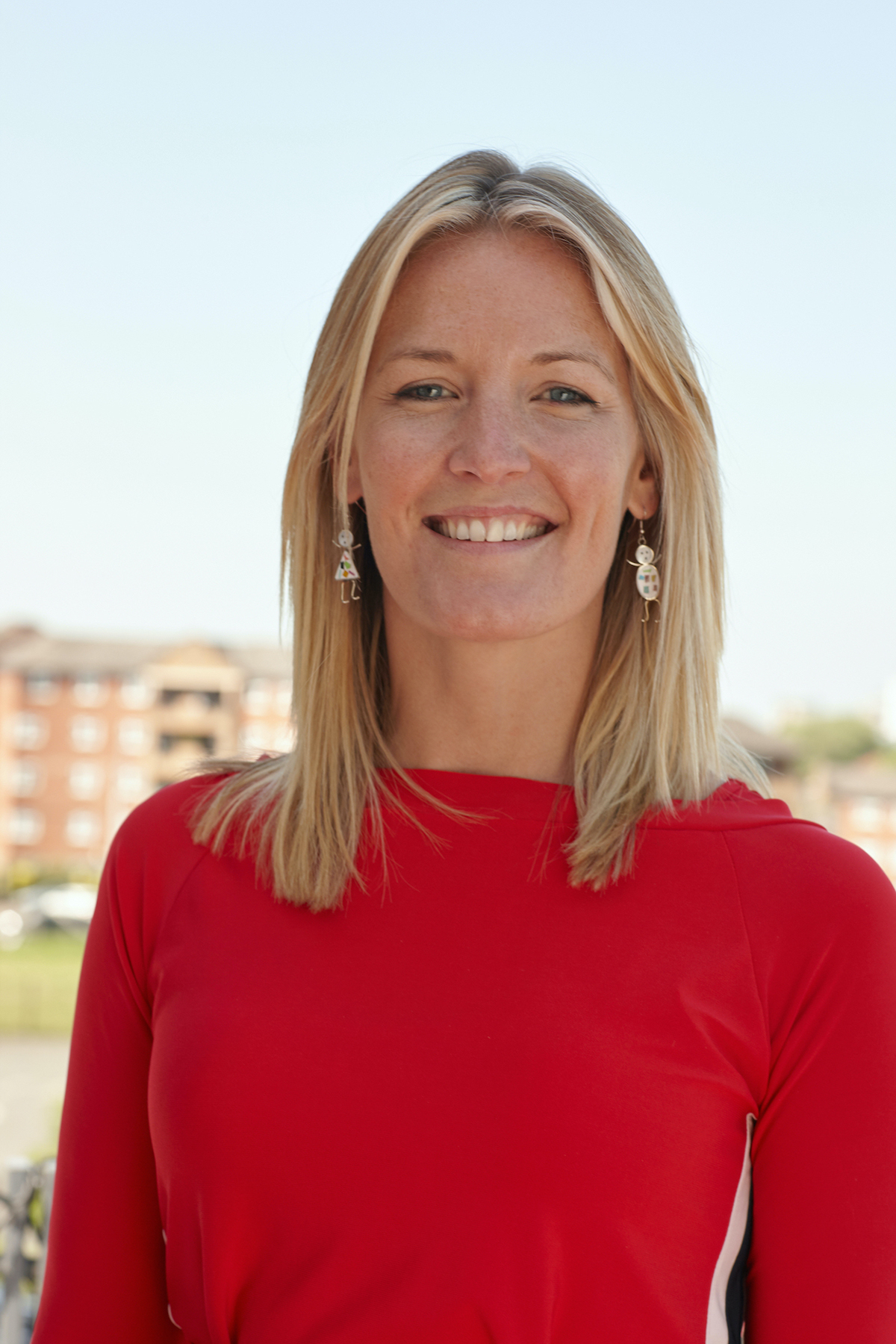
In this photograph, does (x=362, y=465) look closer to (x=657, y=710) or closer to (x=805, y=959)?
(x=657, y=710)

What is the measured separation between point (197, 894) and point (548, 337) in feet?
3.28

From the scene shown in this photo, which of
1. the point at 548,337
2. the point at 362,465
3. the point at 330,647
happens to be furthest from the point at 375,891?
the point at 548,337

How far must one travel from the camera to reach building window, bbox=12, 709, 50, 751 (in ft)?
203

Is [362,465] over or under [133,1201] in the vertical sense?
over

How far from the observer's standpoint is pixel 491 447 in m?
1.85

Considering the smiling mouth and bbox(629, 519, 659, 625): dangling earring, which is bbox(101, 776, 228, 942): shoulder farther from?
bbox(629, 519, 659, 625): dangling earring

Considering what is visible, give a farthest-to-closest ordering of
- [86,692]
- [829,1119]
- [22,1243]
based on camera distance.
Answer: [86,692] → [22,1243] → [829,1119]

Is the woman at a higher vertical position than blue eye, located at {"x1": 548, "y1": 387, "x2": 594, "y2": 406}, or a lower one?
lower

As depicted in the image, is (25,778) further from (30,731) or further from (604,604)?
(604,604)

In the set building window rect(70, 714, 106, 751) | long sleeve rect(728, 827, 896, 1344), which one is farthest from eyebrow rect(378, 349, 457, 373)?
building window rect(70, 714, 106, 751)

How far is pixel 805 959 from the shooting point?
1.71m

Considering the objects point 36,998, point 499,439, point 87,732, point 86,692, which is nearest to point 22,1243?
point 499,439

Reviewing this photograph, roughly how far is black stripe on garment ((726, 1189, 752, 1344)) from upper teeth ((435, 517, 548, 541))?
3.18 ft

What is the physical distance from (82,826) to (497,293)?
211 feet
